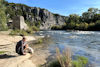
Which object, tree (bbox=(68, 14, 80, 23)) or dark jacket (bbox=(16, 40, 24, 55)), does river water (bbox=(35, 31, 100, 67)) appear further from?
tree (bbox=(68, 14, 80, 23))

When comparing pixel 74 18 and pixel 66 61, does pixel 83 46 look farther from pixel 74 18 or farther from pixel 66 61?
pixel 74 18

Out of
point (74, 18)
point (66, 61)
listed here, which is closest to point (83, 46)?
point (66, 61)

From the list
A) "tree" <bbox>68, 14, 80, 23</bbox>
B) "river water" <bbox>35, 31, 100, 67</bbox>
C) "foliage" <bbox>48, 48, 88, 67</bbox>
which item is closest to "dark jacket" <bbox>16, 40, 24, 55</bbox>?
"foliage" <bbox>48, 48, 88, 67</bbox>

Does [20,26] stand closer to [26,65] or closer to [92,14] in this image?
[26,65]

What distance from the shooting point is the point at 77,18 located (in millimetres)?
96938

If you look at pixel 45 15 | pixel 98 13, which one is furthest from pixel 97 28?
pixel 45 15

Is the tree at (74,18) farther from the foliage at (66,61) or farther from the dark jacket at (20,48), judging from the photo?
the foliage at (66,61)

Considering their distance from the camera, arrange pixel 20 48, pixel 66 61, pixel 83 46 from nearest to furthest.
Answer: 1. pixel 66 61
2. pixel 20 48
3. pixel 83 46

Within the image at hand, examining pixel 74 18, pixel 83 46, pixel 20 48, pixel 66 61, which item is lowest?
pixel 83 46

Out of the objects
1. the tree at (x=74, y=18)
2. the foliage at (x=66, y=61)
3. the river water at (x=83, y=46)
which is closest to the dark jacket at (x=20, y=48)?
the foliage at (x=66, y=61)

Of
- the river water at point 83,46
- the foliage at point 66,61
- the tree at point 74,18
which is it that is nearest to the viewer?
the foliage at point 66,61

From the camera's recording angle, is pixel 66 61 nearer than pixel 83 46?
Yes

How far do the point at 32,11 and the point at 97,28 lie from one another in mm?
144055

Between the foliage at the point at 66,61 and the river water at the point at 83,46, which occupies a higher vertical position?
the foliage at the point at 66,61
